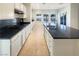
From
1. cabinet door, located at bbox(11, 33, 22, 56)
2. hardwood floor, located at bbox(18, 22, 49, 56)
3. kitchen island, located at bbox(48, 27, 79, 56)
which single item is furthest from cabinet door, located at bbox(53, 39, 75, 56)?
hardwood floor, located at bbox(18, 22, 49, 56)

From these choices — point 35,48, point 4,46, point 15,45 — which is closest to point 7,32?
point 15,45

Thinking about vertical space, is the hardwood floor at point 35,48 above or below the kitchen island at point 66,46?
below

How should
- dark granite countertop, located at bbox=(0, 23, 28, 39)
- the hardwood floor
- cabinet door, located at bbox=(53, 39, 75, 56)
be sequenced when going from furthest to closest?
the hardwood floor, dark granite countertop, located at bbox=(0, 23, 28, 39), cabinet door, located at bbox=(53, 39, 75, 56)

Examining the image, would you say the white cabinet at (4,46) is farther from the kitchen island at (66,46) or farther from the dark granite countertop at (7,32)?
the kitchen island at (66,46)

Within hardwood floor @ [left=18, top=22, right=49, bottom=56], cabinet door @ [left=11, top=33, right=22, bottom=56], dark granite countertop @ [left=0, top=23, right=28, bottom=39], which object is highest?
dark granite countertop @ [left=0, top=23, right=28, bottom=39]

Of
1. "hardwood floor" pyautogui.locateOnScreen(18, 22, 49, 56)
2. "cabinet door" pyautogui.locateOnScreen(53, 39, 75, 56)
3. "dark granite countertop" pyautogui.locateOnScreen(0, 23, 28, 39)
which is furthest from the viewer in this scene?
"hardwood floor" pyautogui.locateOnScreen(18, 22, 49, 56)

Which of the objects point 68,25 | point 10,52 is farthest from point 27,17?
point 10,52

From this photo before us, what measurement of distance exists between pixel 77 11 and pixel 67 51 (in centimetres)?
132

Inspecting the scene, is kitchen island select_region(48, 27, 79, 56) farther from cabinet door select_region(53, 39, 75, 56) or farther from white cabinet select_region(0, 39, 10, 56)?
white cabinet select_region(0, 39, 10, 56)

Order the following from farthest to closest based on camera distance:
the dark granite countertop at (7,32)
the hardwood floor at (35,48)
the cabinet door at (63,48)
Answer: the hardwood floor at (35,48), the dark granite countertop at (7,32), the cabinet door at (63,48)

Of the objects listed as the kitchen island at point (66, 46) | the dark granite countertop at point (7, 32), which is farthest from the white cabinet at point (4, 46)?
the kitchen island at point (66, 46)

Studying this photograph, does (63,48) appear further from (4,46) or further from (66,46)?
(4,46)

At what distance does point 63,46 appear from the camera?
6.89 ft

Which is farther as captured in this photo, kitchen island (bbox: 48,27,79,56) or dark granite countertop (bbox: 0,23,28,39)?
dark granite countertop (bbox: 0,23,28,39)
